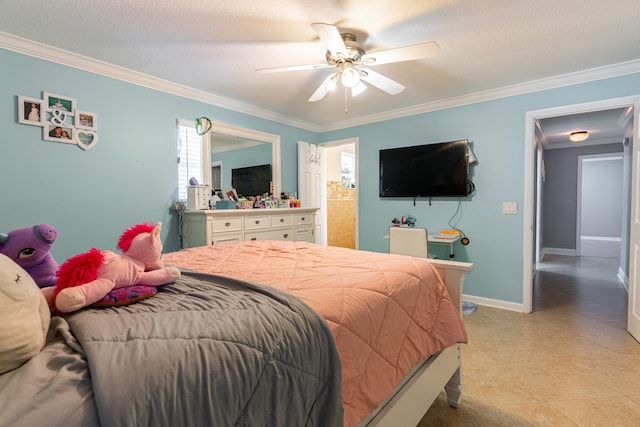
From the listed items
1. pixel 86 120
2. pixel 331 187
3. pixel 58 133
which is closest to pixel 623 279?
pixel 331 187

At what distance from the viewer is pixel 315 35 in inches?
89.0

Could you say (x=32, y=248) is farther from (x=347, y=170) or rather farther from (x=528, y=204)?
(x=347, y=170)

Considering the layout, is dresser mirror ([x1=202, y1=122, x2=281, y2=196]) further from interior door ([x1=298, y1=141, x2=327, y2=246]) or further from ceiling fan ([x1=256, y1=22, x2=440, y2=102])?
ceiling fan ([x1=256, y1=22, x2=440, y2=102])

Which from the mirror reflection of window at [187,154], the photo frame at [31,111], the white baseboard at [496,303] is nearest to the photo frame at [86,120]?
the photo frame at [31,111]

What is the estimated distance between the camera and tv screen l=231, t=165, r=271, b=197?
3.78m

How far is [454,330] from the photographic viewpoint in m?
1.57

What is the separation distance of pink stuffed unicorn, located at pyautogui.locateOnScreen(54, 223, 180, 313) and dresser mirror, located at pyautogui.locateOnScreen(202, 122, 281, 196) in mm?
2409

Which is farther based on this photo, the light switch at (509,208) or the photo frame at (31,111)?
the light switch at (509,208)

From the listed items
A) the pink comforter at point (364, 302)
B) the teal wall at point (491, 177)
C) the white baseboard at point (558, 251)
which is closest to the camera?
the pink comforter at point (364, 302)

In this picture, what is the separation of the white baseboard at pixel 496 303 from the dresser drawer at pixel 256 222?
2518 millimetres

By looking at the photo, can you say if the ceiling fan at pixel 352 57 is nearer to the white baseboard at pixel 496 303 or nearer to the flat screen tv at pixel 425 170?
the flat screen tv at pixel 425 170

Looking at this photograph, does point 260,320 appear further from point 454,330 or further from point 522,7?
point 522,7

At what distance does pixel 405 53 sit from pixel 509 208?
2232 mm

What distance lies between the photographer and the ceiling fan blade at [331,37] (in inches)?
68.9
